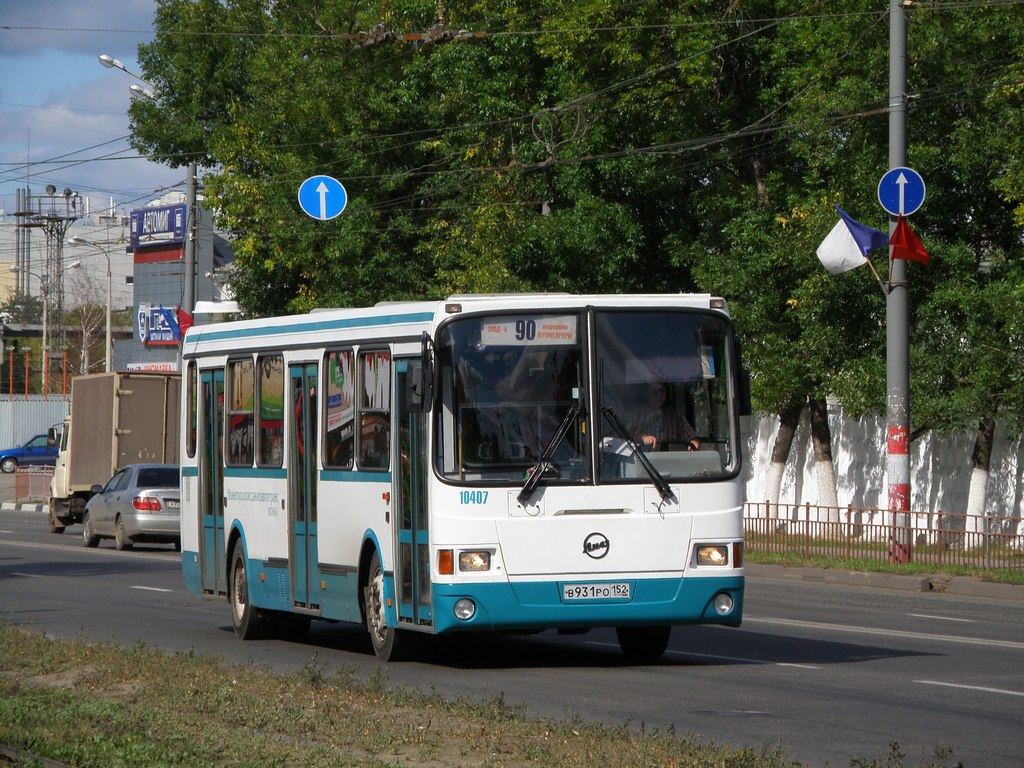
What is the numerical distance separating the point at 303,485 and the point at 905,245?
11963 millimetres

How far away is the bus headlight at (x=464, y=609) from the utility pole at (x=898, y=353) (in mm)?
13090

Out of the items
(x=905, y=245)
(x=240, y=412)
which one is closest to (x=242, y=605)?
(x=240, y=412)

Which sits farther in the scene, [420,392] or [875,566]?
[875,566]

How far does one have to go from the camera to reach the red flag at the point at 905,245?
23.8 m

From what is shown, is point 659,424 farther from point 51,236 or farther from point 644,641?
point 51,236

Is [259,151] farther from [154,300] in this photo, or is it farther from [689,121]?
[154,300]

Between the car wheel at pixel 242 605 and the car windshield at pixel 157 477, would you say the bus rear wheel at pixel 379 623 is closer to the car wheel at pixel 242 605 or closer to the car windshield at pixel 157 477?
the car wheel at pixel 242 605

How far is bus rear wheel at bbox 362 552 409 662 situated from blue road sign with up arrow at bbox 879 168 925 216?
1260 cm

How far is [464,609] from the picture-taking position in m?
12.2

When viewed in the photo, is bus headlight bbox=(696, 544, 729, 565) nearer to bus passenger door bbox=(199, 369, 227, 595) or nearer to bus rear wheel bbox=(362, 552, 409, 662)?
bus rear wheel bbox=(362, 552, 409, 662)

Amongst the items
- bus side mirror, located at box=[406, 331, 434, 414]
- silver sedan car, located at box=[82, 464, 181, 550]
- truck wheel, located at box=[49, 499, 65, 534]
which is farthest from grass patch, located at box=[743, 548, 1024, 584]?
truck wheel, located at box=[49, 499, 65, 534]

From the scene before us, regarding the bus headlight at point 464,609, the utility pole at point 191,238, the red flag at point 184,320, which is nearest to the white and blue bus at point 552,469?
the bus headlight at point 464,609

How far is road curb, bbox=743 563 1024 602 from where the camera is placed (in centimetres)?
2223

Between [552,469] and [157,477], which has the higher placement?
[157,477]
